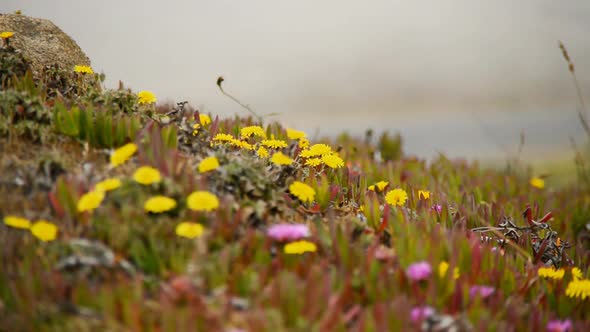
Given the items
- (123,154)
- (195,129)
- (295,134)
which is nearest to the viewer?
(123,154)

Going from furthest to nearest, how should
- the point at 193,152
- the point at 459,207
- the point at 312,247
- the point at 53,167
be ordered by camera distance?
the point at 459,207, the point at 193,152, the point at 53,167, the point at 312,247

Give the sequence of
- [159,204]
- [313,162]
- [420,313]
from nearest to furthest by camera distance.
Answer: [420,313] < [159,204] < [313,162]

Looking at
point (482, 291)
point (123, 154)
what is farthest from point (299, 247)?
point (123, 154)

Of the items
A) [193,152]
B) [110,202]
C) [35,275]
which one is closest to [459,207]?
[193,152]

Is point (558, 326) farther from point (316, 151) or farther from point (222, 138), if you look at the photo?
point (222, 138)

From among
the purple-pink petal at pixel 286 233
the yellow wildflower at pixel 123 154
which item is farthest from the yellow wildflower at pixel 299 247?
the yellow wildflower at pixel 123 154

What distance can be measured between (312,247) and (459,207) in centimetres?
284

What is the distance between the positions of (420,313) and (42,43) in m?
4.49

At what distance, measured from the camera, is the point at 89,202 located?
2.97m

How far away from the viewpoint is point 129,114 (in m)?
4.34

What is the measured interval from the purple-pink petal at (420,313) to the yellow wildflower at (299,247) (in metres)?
0.61

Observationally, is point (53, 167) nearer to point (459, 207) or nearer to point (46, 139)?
point (46, 139)

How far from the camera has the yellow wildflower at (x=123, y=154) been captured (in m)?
3.39

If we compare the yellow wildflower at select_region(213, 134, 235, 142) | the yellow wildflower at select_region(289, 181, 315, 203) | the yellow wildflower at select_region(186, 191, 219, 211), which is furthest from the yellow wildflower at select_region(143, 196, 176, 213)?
the yellow wildflower at select_region(213, 134, 235, 142)
